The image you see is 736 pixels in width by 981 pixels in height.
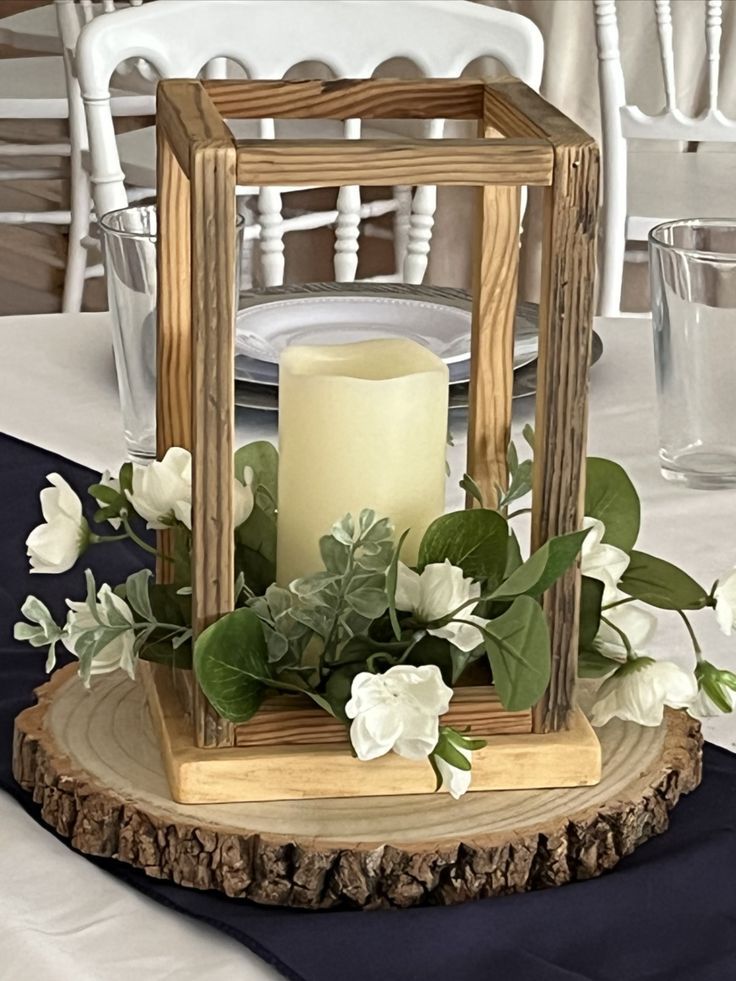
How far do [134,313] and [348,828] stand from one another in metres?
0.43

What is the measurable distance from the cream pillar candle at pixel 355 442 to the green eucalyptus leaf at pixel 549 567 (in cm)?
6

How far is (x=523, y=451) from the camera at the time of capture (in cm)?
91

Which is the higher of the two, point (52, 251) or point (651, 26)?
point (651, 26)

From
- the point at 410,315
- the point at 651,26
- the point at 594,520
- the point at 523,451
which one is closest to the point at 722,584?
the point at 594,520

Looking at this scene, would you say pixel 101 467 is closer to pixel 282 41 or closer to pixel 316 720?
pixel 316 720

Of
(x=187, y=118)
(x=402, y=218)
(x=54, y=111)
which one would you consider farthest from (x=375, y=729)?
(x=54, y=111)

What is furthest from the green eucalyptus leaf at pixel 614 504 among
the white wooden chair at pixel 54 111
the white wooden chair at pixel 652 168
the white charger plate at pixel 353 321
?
the white wooden chair at pixel 54 111

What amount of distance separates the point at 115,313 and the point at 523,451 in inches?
10.0

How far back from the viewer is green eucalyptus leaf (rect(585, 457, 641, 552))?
603 mm

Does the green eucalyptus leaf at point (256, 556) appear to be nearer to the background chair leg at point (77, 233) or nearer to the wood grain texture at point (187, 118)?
the wood grain texture at point (187, 118)

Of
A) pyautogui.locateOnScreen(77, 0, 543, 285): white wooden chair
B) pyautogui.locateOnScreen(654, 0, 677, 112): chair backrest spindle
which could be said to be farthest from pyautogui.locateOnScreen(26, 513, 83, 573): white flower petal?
pyautogui.locateOnScreen(654, 0, 677, 112): chair backrest spindle

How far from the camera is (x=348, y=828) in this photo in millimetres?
528

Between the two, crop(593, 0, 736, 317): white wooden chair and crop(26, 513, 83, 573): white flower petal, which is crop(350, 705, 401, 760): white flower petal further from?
crop(593, 0, 736, 317): white wooden chair

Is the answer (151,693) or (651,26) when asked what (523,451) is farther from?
(651,26)
